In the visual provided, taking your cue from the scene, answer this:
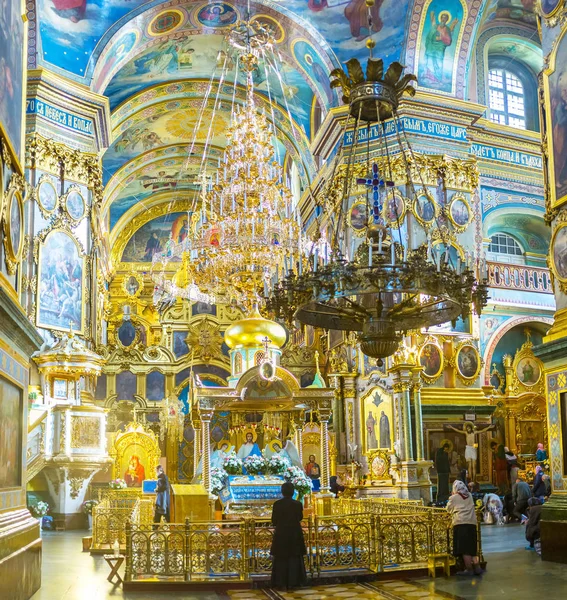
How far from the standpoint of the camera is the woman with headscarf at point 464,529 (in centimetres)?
1004

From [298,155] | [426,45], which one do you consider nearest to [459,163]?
[426,45]

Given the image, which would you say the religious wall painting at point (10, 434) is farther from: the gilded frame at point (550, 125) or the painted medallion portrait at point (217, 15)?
the painted medallion portrait at point (217, 15)

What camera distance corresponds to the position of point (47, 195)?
61.8ft

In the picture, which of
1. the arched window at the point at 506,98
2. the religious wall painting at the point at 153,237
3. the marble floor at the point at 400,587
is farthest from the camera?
the religious wall painting at the point at 153,237

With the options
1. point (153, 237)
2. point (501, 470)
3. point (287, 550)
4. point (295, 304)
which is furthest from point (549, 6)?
point (153, 237)

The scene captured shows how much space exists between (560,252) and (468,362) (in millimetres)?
8710

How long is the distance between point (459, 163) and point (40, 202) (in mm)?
10003

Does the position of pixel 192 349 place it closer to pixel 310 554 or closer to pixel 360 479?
pixel 360 479

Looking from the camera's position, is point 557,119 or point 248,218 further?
point 248,218

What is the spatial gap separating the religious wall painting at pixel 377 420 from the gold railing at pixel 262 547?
7302mm

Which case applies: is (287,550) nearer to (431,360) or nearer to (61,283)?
(431,360)

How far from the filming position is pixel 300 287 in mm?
9266

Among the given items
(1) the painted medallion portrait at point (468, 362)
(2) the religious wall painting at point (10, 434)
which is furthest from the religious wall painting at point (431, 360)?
(2) the religious wall painting at point (10, 434)

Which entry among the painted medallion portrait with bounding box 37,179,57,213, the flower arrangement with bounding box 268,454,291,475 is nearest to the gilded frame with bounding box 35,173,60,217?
the painted medallion portrait with bounding box 37,179,57,213
